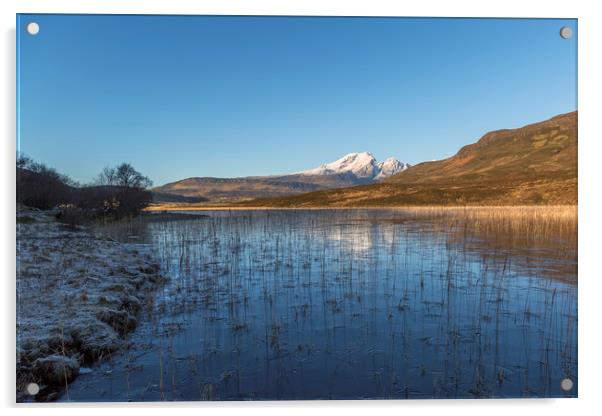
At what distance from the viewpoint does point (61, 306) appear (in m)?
5.73

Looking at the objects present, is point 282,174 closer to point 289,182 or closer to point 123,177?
point 289,182

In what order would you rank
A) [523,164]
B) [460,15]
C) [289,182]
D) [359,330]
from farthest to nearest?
[523,164]
[289,182]
[359,330]
[460,15]

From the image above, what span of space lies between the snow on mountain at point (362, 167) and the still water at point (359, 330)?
230cm

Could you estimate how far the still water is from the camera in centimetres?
461

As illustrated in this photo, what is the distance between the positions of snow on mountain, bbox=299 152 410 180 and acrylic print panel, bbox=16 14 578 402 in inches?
2.2

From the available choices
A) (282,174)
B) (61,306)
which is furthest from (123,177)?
(282,174)

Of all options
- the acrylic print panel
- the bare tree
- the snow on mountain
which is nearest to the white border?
the acrylic print panel

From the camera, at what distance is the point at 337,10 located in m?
5.56

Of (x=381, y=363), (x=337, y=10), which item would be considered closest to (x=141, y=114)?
(x=337, y=10)

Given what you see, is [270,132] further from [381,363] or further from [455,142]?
[381,363]

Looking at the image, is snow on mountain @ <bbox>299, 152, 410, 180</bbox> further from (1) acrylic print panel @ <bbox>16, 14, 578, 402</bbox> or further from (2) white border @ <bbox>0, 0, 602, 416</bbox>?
(2) white border @ <bbox>0, 0, 602, 416</bbox>

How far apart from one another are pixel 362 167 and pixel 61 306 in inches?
224

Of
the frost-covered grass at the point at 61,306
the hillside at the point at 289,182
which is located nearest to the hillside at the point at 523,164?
the hillside at the point at 289,182

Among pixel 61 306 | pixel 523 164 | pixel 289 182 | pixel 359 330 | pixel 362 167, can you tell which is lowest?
pixel 359 330
